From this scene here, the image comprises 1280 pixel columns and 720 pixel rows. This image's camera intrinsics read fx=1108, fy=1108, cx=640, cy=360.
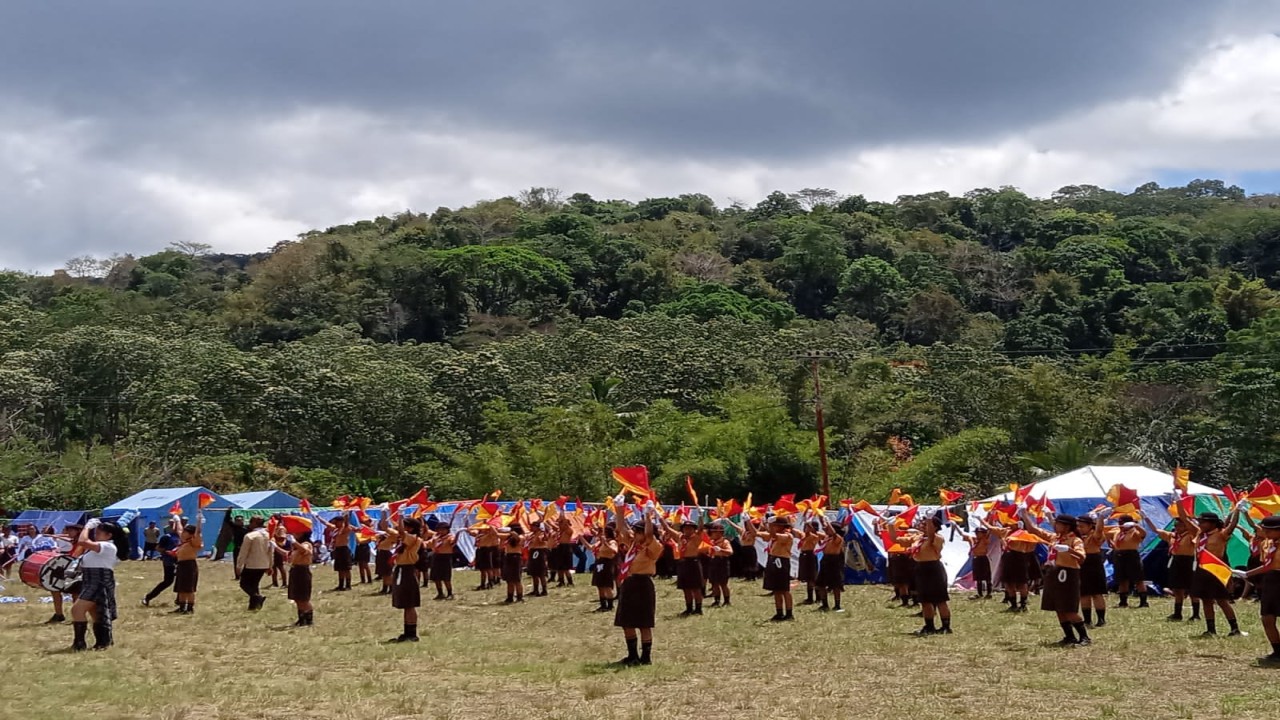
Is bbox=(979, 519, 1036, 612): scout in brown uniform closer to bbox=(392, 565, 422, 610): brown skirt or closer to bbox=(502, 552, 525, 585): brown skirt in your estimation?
bbox=(502, 552, 525, 585): brown skirt

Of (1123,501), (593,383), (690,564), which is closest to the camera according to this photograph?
(1123,501)

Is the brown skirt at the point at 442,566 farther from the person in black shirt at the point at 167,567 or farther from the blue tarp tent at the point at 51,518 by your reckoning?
the blue tarp tent at the point at 51,518

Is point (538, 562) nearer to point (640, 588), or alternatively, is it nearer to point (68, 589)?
point (68, 589)

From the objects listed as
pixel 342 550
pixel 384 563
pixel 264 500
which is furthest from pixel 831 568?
pixel 264 500

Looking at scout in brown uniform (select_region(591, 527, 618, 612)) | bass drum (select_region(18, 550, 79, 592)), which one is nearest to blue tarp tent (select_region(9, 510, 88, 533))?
bass drum (select_region(18, 550, 79, 592))

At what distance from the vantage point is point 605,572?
18.0 meters

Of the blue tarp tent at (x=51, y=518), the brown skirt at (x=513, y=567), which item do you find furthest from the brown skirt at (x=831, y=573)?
the blue tarp tent at (x=51, y=518)

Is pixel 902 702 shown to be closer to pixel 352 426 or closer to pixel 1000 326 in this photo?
pixel 352 426

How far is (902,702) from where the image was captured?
31.6ft

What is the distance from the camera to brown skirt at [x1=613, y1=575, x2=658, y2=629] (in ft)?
38.0

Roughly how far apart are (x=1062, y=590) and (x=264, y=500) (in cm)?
2616

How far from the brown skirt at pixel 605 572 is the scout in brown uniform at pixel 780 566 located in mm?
2869

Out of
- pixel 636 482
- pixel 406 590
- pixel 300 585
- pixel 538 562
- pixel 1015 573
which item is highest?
pixel 636 482

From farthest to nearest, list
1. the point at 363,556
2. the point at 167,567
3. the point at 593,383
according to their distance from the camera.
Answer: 1. the point at 593,383
2. the point at 363,556
3. the point at 167,567
